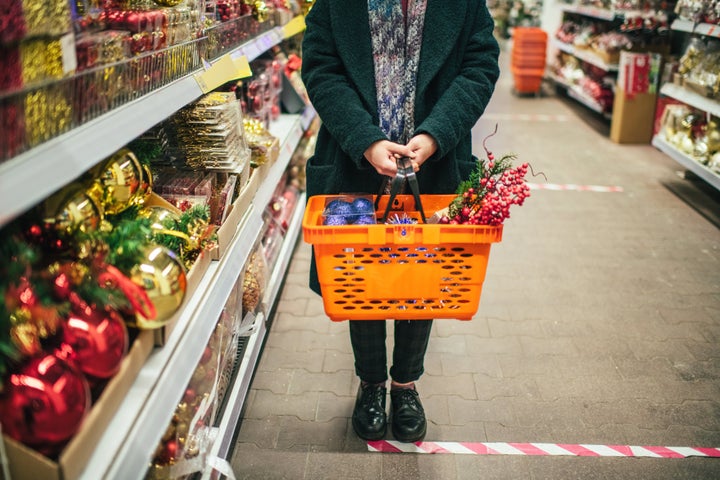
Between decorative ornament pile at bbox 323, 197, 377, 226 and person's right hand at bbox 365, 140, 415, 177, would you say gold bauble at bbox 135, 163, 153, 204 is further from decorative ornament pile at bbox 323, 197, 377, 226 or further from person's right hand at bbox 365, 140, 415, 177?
person's right hand at bbox 365, 140, 415, 177

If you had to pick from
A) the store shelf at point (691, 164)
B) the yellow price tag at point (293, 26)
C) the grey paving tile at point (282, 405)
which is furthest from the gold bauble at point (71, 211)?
the store shelf at point (691, 164)

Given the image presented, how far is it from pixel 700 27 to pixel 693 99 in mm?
491

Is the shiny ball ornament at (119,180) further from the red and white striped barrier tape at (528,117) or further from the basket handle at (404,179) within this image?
the red and white striped barrier tape at (528,117)

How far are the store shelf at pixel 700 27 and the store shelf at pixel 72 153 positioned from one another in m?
3.84

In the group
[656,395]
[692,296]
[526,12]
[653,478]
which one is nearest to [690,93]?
[692,296]

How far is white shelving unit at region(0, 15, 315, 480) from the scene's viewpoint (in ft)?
2.98

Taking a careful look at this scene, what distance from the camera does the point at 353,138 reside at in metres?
1.59

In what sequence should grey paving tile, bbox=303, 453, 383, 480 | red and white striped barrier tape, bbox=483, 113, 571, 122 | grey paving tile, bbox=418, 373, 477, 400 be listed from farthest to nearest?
red and white striped barrier tape, bbox=483, 113, 571, 122 < grey paving tile, bbox=418, 373, 477, 400 < grey paving tile, bbox=303, 453, 383, 480

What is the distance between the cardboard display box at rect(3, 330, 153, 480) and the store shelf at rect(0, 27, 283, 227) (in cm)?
35

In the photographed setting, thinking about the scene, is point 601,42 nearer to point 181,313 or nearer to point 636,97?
point 636,97

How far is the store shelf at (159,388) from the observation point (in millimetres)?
1065

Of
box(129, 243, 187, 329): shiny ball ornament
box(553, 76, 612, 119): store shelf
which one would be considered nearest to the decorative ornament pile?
box(129, 243, 187, 329): shiny ball ornament

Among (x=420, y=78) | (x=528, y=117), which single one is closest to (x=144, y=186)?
(x=420, y=78)

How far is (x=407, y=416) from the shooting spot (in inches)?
80.0
